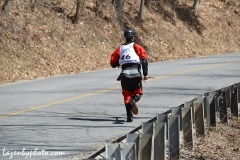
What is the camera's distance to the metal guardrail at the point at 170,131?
20.3ft

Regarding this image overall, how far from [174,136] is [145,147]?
1.34 m

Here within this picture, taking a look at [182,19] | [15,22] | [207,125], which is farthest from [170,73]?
[182,19]

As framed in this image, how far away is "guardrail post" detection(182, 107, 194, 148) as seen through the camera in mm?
8852

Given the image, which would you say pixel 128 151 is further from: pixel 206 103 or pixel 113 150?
pixel 206 103

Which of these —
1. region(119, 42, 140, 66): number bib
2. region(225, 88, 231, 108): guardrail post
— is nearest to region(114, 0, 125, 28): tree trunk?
region(225, 88, 231, 108): guardrail post

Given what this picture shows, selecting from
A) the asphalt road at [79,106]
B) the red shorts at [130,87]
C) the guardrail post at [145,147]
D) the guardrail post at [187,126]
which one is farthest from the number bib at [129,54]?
the guardrail post at [145,147]

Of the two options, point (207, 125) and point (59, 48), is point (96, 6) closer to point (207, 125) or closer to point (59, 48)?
point (59, 48)

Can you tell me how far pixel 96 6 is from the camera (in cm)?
3203

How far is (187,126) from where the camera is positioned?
8914 millimetres

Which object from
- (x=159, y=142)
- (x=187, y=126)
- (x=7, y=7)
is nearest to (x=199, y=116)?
(x=187, y=126)

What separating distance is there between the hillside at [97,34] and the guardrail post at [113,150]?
1500 cm

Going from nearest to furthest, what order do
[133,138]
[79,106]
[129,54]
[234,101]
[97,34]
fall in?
1. [133,138]
2. [129,54]
3. [234,101]
4. [79,106]
5. [97,34]

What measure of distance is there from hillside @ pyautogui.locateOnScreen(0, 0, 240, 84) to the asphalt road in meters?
2.56

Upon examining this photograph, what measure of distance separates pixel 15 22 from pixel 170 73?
798 cm
